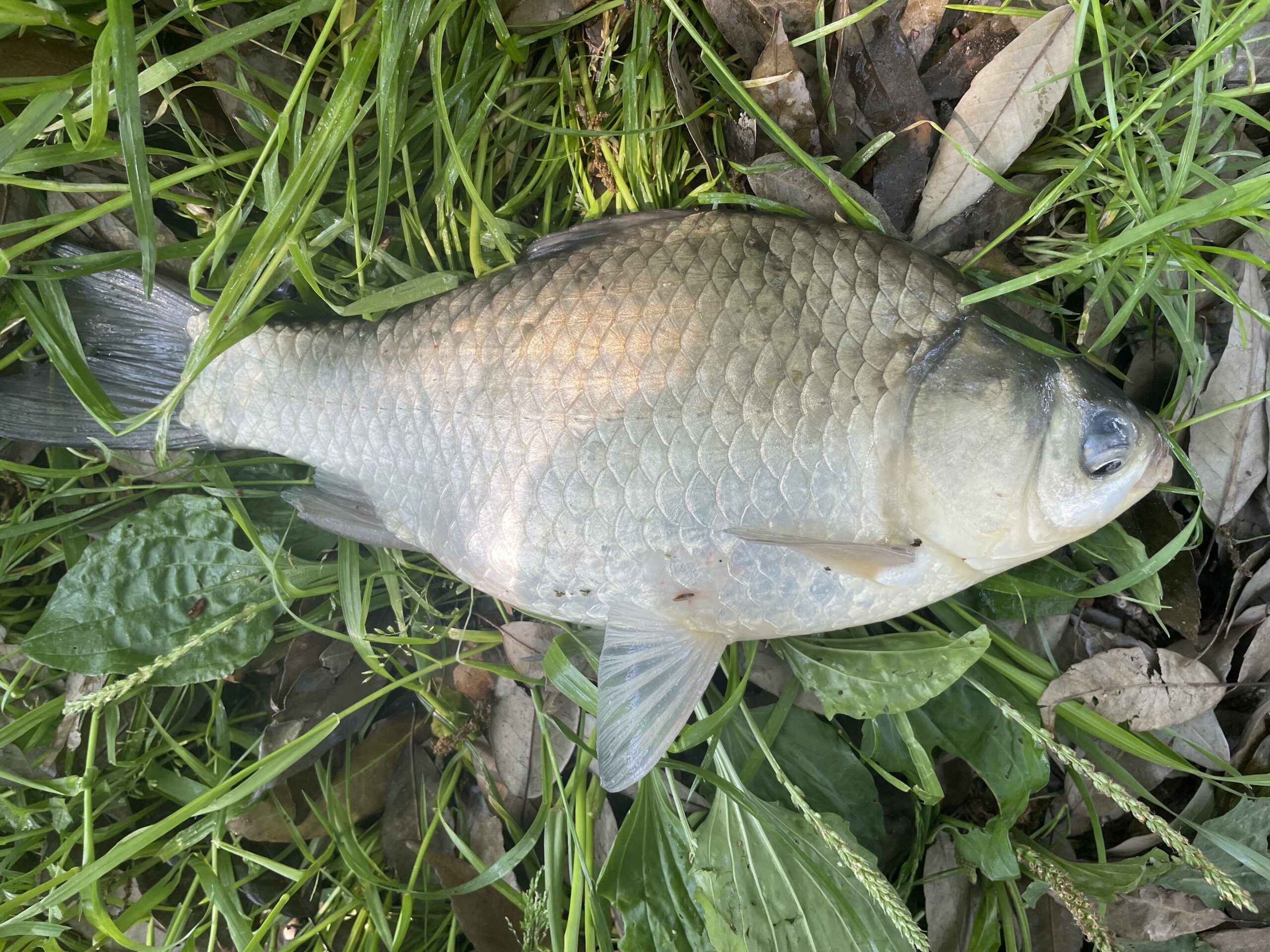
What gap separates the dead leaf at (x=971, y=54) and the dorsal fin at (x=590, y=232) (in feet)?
2.06

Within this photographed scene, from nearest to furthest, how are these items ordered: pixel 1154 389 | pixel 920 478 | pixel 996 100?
1. pixel 920 478
2. pixel 996 100
3. pixel 1154 389

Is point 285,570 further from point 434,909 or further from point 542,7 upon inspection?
point 542,7

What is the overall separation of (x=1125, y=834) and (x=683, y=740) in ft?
3.64

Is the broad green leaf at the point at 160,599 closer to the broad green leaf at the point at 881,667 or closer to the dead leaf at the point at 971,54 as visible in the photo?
the broad green leaf at the point at 881,667

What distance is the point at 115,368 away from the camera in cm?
147

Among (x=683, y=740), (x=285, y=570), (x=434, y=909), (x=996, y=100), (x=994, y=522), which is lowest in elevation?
(x=434, y=909)

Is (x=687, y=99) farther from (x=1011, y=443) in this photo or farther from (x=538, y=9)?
(x=1011, y=443)

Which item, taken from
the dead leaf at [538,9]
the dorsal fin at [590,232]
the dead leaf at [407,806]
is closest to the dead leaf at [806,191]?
the dorsal fin at [590,232]

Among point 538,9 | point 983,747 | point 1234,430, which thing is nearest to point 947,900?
point 983,747

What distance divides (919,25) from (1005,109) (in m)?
0.26

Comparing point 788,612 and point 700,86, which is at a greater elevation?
point 700,86

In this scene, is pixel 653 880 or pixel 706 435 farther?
pixel 653 880

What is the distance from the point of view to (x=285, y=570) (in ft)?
5.13

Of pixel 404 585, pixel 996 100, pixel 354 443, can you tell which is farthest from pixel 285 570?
pixel 996 100
